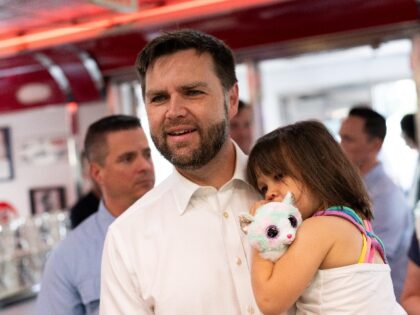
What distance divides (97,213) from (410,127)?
9.14 ft

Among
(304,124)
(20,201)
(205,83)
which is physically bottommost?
(20,201)

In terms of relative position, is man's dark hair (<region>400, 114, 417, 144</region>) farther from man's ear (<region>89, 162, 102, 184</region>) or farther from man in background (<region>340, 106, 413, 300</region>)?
man's ear (<region>89, 162, 102, 184</region>)

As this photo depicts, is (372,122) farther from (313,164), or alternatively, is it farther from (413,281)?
(313,164)

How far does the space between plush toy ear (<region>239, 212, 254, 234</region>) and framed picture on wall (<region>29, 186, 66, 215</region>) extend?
5.07 m

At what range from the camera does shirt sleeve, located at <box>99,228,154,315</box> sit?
170cm

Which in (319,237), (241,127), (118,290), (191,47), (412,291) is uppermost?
(191,47)

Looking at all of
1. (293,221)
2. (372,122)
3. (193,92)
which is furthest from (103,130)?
(372,122)

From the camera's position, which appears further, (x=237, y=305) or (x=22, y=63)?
(x=22, y=63)

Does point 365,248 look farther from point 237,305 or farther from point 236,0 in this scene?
point 236,0

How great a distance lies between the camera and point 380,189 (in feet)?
11.4

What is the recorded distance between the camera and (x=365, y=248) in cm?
168

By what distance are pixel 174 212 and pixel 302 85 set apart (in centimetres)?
682

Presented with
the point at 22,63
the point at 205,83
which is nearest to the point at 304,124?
the point at 205,83

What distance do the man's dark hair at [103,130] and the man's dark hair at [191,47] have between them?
3.03 ft
